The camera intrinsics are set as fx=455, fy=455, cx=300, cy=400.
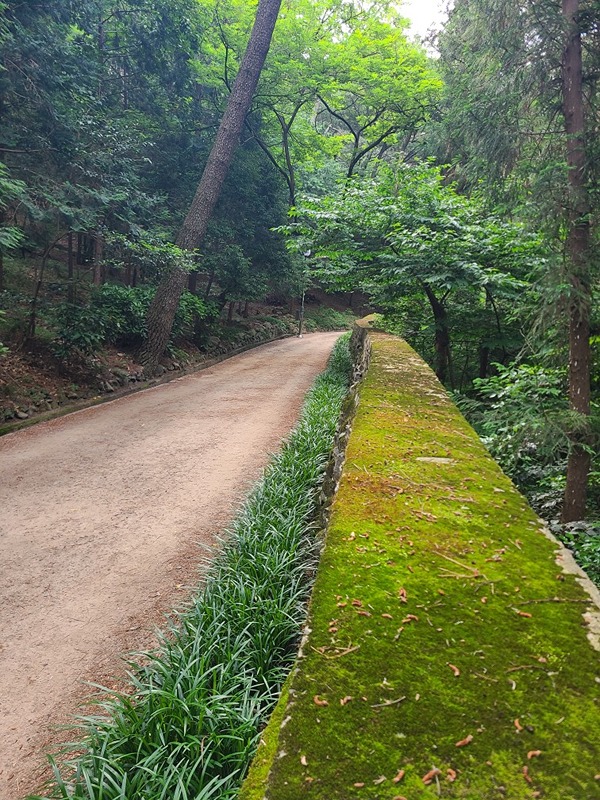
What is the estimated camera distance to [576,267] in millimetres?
3879

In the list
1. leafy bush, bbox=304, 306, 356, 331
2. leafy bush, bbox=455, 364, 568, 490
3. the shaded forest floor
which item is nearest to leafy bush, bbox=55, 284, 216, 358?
the shaded forest floor

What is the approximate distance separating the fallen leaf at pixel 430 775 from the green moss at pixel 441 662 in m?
0.01

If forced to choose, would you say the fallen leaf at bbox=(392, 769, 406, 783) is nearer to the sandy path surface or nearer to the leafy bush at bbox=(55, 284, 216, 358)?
the sandy path surface

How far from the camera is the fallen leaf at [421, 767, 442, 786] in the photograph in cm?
93

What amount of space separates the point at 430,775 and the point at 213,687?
1276 millimetres

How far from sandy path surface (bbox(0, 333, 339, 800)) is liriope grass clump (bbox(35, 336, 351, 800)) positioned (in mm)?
270

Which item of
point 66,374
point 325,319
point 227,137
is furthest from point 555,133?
point 325,319

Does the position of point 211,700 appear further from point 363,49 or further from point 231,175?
point 363,49

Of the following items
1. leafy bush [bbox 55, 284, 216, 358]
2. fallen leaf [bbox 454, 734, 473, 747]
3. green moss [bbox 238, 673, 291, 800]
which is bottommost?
green moss [bbox 238, 673, 291, 800]

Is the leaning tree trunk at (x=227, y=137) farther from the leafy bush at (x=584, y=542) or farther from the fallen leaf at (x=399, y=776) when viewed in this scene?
the fallen leaf at (x=399, y=776)

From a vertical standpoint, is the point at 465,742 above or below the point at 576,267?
below

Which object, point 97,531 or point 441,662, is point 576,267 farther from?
point 97,531

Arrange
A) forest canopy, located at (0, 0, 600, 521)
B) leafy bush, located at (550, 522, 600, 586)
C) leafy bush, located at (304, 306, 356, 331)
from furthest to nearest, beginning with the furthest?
1. leafy bush, located at (304, 306, 356, 331)
2. forest canopy, located at (0, 0, 600, 521)
3. leafy bush, located at (550, 522, 600, 586)

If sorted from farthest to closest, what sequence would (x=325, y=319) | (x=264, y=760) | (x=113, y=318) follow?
(x=325, y=319), (x=113, y=318), (x=264, y=760)
